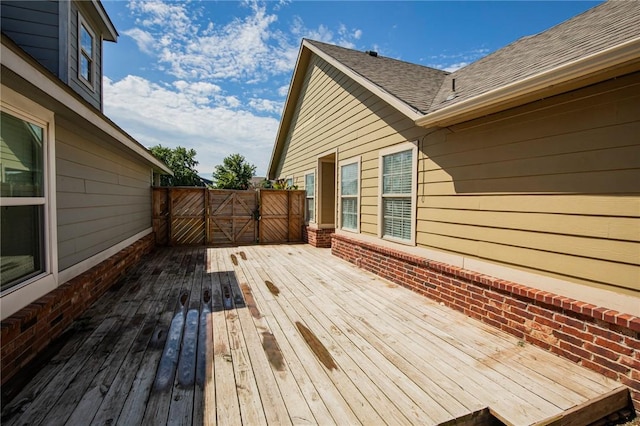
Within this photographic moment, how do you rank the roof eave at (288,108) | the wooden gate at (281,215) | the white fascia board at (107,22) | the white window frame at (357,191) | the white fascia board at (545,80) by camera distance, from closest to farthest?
the white fascia board at (545,80)
the white fascia board at (107,22)
the white window frame at (357,191)
the roof eave at (288,108)
the wooden gate at (281,215)

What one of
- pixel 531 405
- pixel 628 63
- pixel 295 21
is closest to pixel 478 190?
pixel 628 63

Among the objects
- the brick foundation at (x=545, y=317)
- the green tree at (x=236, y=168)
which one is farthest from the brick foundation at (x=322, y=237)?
the green tree at (x=236, y=168)

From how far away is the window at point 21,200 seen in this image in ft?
7.13

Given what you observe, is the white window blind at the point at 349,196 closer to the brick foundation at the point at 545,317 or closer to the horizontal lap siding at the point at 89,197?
the brick foundation at the point at 545,317

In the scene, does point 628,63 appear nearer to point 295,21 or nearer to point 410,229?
point 410,229

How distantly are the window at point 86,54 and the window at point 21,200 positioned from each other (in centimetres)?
313

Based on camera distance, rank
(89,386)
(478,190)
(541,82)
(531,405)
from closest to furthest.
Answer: (531,405), (89,386), (541,82), (478,190)

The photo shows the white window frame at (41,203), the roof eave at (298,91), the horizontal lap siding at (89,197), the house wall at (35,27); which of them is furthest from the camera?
the roof eave at (298,91)

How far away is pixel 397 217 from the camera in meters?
4.70

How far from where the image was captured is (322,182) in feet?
26.3

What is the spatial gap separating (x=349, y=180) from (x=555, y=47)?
3.97 m

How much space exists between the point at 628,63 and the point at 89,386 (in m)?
4.71

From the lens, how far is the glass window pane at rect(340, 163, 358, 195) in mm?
6008

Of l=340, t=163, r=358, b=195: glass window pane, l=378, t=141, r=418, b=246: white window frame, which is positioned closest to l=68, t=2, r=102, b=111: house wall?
l=340, t=163, r=358, b=195: glass window pane
